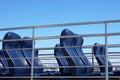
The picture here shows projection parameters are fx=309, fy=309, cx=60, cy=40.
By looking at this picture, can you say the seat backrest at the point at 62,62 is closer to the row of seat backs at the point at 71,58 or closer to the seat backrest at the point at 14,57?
the row of seat backs at the point at 71,58

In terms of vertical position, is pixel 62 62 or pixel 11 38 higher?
pixel 11 38

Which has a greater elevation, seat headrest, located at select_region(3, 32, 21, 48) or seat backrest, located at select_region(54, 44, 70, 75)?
seat headrest, located at select_region(3, 32, 21, 48)

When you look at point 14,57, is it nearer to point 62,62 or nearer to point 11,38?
point 11,38

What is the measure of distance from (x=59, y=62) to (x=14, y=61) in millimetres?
661

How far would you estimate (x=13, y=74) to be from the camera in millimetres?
4410

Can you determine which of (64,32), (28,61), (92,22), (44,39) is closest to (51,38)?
(44,39)

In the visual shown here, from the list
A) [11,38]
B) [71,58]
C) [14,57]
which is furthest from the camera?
[11,38]

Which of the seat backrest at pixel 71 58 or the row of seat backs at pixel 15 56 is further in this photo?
the row of seat backs at pixel 15 56

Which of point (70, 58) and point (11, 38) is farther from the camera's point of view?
point (11, 38)

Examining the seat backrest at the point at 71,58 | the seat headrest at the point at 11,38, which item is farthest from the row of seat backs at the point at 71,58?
the seat headrest at the point at 11,38

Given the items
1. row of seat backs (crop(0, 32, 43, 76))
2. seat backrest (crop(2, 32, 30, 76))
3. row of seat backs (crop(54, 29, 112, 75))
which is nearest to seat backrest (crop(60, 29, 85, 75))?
row of seat backs (crop(54, 29, 112, 75))

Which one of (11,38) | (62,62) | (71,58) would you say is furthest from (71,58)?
(11,38)

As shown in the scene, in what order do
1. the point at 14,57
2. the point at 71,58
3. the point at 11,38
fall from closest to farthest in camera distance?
the point at 71,58 → the point at 14,57 → the point at 11,38

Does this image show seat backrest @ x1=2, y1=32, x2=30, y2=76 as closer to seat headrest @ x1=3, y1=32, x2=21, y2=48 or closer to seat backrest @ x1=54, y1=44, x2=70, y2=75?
seat headrest @ x1=3, y1=32, x2=21, y2=48
